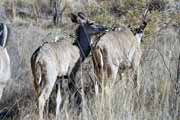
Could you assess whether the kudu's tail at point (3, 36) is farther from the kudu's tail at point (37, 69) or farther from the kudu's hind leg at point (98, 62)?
the kudu's hind leg at point (98, 62)

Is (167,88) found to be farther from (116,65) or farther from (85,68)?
(85,68)

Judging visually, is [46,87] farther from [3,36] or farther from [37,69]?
[3,36]

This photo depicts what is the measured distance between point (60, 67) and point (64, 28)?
34.7 ft

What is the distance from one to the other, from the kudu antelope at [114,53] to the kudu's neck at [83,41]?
0.52 meters

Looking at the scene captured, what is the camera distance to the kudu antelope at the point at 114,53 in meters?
8.16

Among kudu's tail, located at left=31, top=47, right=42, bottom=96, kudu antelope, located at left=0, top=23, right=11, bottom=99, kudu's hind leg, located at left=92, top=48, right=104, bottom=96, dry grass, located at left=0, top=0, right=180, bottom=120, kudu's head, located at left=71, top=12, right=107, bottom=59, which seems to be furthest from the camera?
kudu's head, located at left=71, top=12, right=107, bottom=59

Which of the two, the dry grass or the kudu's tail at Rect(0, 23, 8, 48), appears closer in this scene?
the dry grass

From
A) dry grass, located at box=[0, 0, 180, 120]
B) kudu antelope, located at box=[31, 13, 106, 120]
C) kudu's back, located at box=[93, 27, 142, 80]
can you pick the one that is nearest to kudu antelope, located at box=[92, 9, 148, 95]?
kudu's back, located at box=[93, 27, 142, 80]

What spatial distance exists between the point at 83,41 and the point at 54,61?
5.45 feet

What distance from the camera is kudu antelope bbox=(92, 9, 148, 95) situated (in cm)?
816

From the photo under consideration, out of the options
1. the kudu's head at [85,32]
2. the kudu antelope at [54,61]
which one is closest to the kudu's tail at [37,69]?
the kudu antelope at [54,61]

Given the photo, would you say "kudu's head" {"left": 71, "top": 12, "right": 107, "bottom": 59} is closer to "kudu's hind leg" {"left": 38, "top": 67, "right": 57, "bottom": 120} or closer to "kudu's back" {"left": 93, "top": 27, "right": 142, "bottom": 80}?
"kudu's back" {"left": 93, "top": 27, "right": 142, "bottom": 80}

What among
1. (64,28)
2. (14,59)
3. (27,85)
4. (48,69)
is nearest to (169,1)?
(64,28)

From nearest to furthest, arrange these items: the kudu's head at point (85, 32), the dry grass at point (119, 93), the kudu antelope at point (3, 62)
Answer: the dry grass at point (119, 93)
the kudu antelope at point (3, 62)
the kudu's head at point (85, 32)
